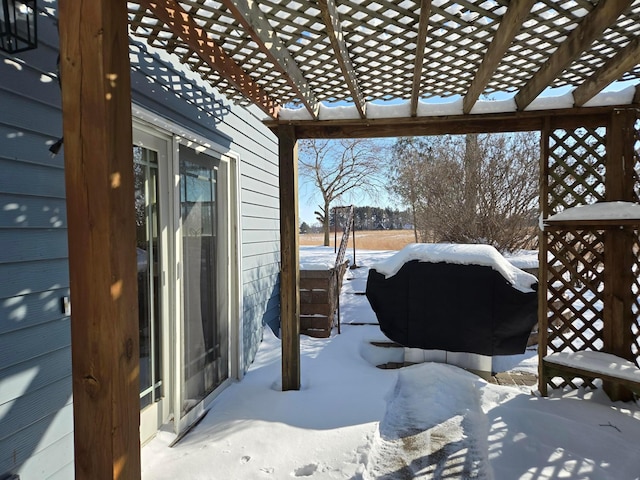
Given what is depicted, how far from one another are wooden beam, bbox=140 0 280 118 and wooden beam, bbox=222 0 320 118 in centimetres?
30

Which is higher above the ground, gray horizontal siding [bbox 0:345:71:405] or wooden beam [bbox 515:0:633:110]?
wooden beam [bbox 515:0:633:110]

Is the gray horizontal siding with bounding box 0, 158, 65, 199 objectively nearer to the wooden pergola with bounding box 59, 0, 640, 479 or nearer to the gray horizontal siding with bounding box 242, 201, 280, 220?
the wooden pergola with bounding box 59, 0, 640, 479

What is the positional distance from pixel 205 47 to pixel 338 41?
698 millimetres

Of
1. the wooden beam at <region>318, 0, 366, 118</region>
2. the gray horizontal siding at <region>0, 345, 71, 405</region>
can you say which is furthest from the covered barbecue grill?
the gray horizontal siding at <region>0, 345, 71, 405</region>

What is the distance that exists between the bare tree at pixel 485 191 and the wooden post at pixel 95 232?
253 inches

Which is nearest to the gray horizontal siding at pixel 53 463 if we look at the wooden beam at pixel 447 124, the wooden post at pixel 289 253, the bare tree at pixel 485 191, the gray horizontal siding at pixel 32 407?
the gray horizontal siding at pixel 32 407

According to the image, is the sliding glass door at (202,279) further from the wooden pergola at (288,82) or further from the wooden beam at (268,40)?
the wooden beam at (268,40)

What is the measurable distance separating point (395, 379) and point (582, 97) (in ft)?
8.84

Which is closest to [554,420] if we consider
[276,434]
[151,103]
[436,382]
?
[436,382]

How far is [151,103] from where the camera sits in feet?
7.41

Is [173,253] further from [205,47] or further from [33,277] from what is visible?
[205,47]

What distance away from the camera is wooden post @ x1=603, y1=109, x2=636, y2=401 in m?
2.86

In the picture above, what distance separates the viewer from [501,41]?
1.82 metres

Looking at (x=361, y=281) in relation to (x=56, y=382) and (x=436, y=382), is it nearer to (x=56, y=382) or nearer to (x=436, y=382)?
(x=436, y=382)
